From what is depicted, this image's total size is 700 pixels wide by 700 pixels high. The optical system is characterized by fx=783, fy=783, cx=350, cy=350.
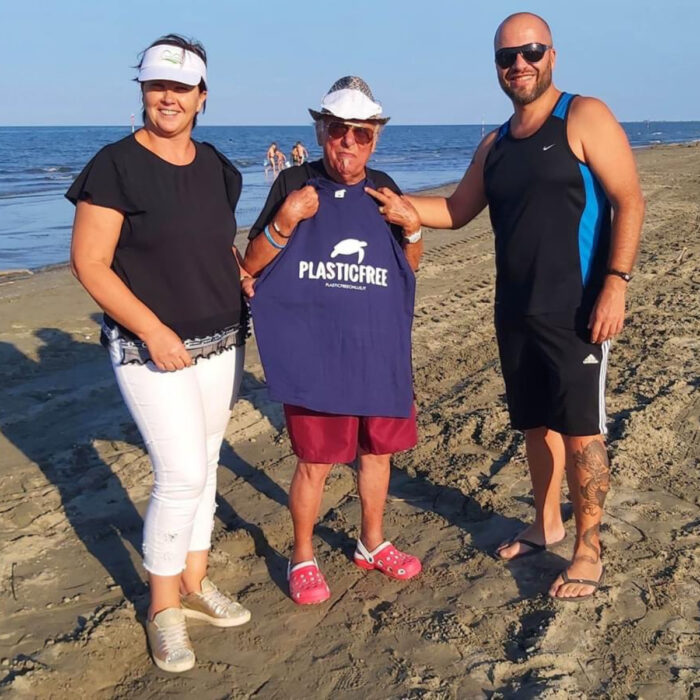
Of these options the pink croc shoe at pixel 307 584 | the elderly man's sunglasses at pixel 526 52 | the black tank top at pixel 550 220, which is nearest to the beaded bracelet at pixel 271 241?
the black tank top at pixel 550 220

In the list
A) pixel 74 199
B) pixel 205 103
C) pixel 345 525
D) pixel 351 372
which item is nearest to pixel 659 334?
pixel 345 525

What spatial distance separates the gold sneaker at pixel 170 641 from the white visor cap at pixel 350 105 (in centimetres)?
201

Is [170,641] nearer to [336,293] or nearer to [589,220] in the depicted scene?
[336,293]

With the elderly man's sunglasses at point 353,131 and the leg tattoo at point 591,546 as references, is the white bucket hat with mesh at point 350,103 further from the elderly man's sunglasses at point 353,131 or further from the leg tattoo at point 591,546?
the leg tattoo at point 591,546

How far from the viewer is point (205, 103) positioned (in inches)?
116

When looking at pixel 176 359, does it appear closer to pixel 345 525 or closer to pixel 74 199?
pixel 74 199

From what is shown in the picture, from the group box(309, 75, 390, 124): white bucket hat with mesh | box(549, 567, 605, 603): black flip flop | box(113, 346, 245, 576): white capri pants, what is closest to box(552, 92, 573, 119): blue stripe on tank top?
box(309, 75, 390, 124): white bucket hat with mesh

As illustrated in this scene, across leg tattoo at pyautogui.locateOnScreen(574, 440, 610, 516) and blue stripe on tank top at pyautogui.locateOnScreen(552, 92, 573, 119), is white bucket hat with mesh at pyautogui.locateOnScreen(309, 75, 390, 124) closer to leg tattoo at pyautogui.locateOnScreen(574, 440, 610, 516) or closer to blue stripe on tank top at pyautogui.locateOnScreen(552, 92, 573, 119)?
blue stripe on tank top at pyautogui.locateOnScreen(552, 92, 573, 119)

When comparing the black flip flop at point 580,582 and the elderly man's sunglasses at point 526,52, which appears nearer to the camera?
the elderly man's sunglasses at point 526,52

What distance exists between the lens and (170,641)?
2979 millimetres

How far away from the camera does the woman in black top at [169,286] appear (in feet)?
8.65

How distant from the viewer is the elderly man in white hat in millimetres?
3055

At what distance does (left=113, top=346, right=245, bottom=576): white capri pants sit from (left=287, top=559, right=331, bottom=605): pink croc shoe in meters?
0.53

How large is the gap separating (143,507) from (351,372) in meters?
1.75
